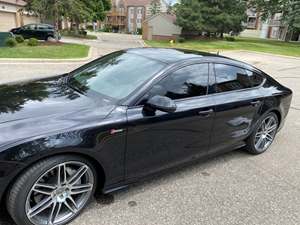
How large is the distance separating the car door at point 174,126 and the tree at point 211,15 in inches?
1248

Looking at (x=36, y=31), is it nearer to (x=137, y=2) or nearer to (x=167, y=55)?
(x=167, y=55)

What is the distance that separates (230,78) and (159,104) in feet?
4.49

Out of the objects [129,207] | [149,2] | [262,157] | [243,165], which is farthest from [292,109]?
[149,2]

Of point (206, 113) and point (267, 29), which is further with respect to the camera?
point (267, 29)

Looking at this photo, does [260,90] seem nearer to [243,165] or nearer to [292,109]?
[243,165]

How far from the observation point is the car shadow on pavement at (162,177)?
280cm

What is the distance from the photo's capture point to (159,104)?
8.54 feet

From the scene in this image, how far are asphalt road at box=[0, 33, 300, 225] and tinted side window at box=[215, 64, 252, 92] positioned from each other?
1034 millimetres

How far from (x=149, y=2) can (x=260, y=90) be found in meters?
77.3

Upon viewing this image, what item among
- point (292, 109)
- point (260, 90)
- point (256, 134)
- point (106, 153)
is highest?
point (260, 90)

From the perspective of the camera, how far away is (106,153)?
250cm

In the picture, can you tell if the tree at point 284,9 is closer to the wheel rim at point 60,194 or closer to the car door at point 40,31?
the car door at point 40,31

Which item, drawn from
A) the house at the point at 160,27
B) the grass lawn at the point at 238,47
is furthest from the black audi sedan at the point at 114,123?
the house at the point at 160,27

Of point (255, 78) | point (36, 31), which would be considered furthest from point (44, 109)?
point (36, 31)
